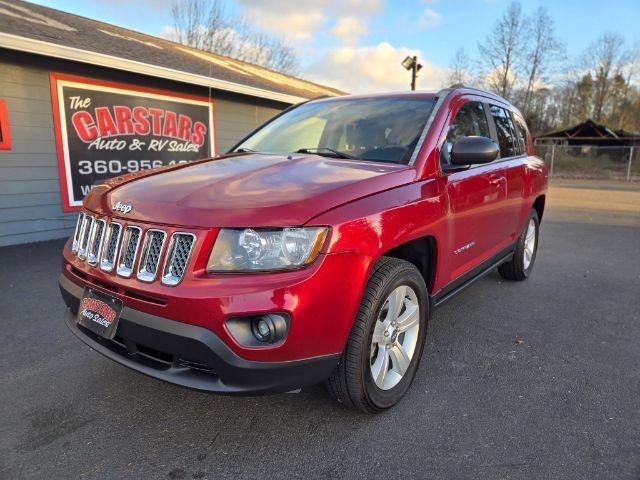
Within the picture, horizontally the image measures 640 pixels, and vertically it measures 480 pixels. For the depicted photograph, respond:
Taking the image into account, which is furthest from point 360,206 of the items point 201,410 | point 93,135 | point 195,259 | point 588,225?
point 588,225

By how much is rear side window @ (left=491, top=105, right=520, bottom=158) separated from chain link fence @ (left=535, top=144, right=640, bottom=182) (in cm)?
2329

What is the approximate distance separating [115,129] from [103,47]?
1.37 metres

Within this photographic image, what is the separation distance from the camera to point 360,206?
2.25 m

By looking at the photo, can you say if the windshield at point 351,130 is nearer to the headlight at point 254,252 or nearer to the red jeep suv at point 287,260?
the red jeep suv at point 287,260

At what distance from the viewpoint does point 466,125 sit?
3.50 metres

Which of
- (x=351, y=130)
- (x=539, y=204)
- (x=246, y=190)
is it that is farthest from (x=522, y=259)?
(x=246, y=190)

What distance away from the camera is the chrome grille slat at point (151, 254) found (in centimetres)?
209

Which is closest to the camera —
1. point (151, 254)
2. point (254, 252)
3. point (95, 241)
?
point (254, 252)

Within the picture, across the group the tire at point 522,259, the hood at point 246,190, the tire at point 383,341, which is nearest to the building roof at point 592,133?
the tire at point 522,259

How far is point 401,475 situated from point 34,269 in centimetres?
525

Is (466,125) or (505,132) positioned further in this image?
(505,132)

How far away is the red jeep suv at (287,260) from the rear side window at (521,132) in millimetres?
1831

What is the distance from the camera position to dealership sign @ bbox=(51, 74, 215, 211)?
24.1ft

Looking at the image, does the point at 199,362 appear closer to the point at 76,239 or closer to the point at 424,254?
the point at 76,239
